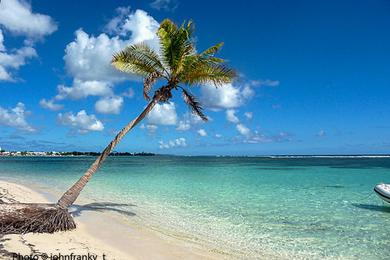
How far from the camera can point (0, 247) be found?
22.6 ft

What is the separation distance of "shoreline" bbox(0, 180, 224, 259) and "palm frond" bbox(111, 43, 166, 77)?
5.17 metres

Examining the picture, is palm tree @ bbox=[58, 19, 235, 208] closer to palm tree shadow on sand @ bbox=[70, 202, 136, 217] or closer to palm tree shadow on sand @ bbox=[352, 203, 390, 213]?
palm tree shadow on sand @ bbox=[70, 202, 136, 217]

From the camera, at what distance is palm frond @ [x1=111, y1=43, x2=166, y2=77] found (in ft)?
39.1

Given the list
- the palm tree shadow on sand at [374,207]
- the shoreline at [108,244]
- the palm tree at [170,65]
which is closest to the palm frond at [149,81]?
the palm tree at [170,65]

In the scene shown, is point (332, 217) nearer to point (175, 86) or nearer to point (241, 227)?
point (241, 227)

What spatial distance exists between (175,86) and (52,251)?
263 inches

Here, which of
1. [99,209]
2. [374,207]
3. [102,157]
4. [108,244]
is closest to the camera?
[108,244]

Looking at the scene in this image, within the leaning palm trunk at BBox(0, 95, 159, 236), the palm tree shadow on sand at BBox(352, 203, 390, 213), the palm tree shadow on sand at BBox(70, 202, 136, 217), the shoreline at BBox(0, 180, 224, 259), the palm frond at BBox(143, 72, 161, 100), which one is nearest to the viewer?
the shoreline at BBox(0, 180, 224, 259)

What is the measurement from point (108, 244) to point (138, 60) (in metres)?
6.21

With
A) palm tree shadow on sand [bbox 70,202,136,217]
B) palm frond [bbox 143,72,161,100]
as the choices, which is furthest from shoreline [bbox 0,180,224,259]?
palm frond [bbox 143,72,161,100]

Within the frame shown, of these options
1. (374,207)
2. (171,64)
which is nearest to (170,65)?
(171,64)

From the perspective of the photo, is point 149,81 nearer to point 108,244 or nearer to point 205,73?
point 205,73

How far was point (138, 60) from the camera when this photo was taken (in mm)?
12039

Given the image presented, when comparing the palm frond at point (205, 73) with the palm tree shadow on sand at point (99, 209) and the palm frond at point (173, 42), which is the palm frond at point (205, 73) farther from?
the palm tree shadow on sand at point (99, 209)
